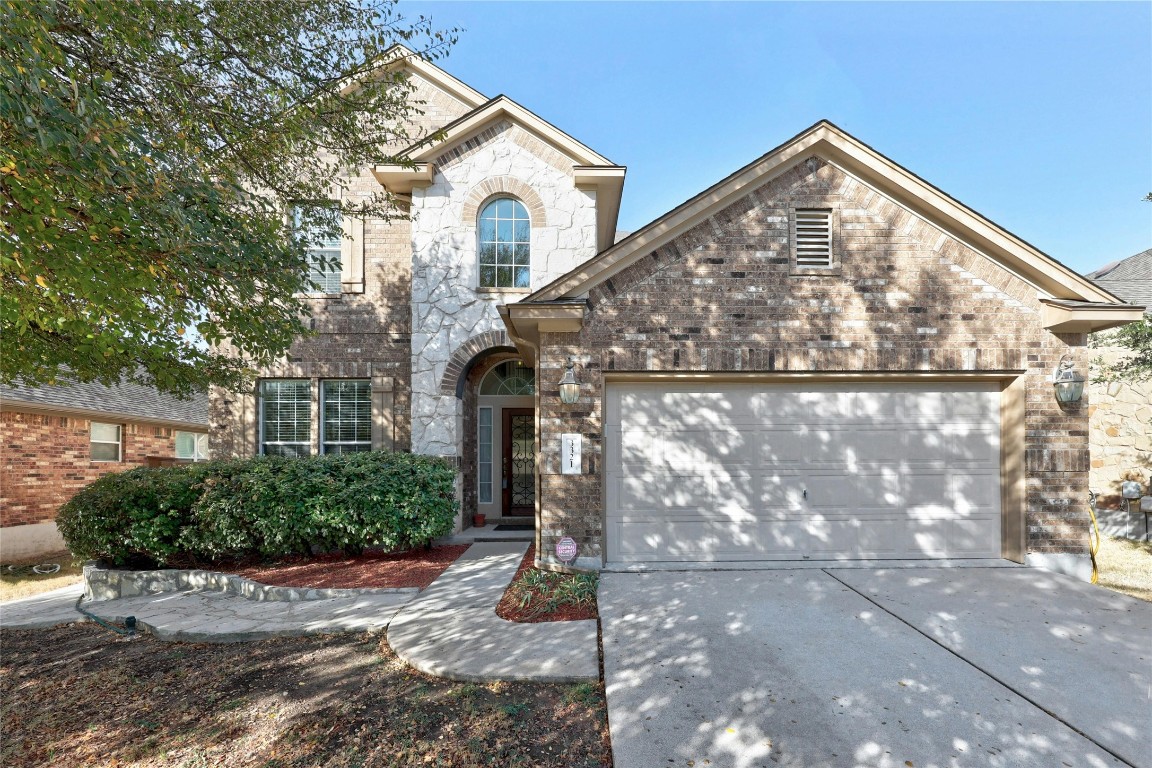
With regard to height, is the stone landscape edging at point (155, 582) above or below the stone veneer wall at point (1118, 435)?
below

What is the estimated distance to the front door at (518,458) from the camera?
10.9m

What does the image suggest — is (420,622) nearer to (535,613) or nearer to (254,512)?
(535,613)

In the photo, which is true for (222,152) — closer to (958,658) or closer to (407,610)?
(407,610)

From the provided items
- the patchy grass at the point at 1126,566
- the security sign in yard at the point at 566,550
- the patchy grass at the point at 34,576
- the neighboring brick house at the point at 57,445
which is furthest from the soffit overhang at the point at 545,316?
the patchy grass at the point at 34,576

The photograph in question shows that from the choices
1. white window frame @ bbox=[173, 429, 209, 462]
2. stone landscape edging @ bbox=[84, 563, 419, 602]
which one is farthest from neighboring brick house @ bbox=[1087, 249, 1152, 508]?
white window frame @ bbox=[173, 429, 209, 462]

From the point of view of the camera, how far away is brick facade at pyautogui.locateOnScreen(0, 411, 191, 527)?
36.8 feet

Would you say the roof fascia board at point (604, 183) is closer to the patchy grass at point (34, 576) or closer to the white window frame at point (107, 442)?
the patchy grass at point (34, 576)

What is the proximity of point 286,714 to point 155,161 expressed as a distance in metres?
4.70

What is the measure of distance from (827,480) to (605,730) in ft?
15.6

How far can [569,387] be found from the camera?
6.63 metres

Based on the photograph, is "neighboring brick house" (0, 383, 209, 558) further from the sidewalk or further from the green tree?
the green tree

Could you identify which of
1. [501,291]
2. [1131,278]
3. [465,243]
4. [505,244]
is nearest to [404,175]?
[465,243]

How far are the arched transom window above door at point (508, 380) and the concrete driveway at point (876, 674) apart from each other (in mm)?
5370

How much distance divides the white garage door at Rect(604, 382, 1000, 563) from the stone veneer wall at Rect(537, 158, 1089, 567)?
1.30 ft
